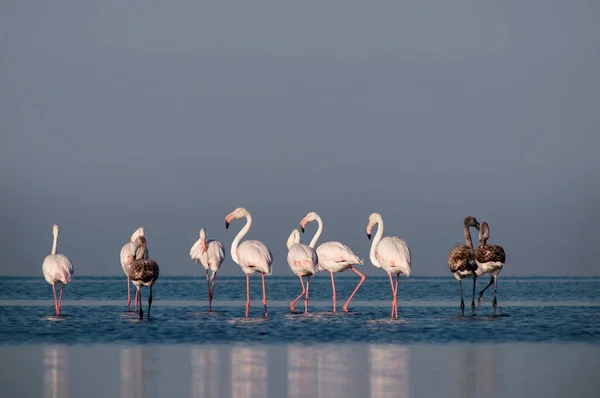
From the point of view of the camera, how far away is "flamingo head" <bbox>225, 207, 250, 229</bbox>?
857 inches

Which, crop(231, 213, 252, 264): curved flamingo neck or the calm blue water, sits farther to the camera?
crop(231, 213, 252, 264): curved flamingo neck

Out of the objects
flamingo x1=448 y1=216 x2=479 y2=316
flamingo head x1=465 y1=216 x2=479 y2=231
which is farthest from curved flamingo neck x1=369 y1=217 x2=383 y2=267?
flamingo head x1=465 y1=216 x2=479 y2=231

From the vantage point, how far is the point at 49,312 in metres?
20.8

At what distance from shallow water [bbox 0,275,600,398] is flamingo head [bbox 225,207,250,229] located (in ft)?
6.68

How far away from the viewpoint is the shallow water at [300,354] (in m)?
9.52

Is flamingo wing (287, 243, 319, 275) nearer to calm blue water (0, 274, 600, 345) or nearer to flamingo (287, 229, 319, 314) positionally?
flamingo (287, 229, 319, 314)

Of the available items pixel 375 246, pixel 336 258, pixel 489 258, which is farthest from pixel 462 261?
pixel 336 258

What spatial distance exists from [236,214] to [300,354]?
982 centimetres

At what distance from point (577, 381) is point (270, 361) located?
11.6ft

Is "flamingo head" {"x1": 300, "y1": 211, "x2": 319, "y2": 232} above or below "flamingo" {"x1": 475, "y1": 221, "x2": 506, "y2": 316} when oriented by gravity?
above

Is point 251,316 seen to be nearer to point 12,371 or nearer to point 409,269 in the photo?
point 409,269

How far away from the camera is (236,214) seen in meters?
22.0

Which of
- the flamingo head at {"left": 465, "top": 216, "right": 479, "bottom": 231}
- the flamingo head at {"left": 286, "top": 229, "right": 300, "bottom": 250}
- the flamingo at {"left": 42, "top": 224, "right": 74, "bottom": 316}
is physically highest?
the flamingo head at {"left": 465, "top": 216, "right": 479, "bottom": 231}

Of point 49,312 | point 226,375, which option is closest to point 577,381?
point 226,375
